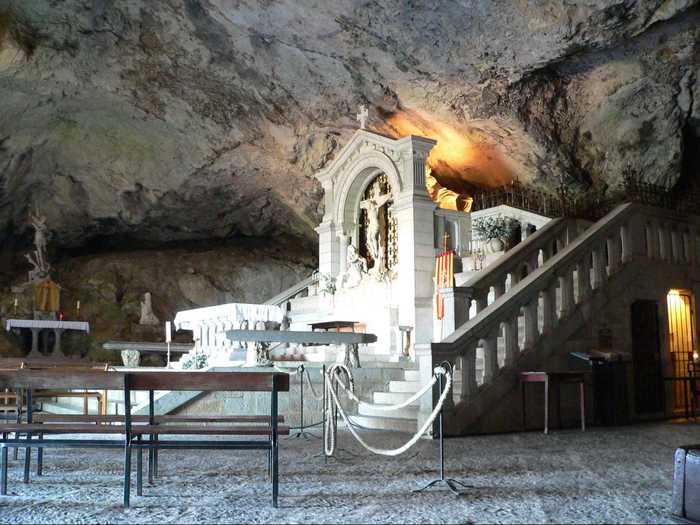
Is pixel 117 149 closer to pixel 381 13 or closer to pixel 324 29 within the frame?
pixel 324 29

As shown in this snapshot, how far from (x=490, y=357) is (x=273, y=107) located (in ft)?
34.1

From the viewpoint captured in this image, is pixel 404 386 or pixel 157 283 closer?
pixel 404 386

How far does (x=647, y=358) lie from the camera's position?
10.7 metres

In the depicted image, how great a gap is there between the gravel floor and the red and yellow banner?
591cm

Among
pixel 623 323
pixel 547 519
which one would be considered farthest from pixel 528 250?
pixel 547 519

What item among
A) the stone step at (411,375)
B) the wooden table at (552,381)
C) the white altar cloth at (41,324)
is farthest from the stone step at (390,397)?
the white altar cloth at (41,324)

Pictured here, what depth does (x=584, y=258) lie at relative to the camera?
404 inches

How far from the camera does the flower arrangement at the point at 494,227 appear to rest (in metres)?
14.5

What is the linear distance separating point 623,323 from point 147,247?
17.1m

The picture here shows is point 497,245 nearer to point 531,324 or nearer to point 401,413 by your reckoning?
point 531,324

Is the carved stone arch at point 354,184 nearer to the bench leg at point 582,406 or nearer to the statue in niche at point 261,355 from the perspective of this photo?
the statue in niche at point 261,355

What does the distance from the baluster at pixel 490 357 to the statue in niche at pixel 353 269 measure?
24.8 ft

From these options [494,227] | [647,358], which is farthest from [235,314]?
[647,358]

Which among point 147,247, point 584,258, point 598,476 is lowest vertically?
point 598,476
